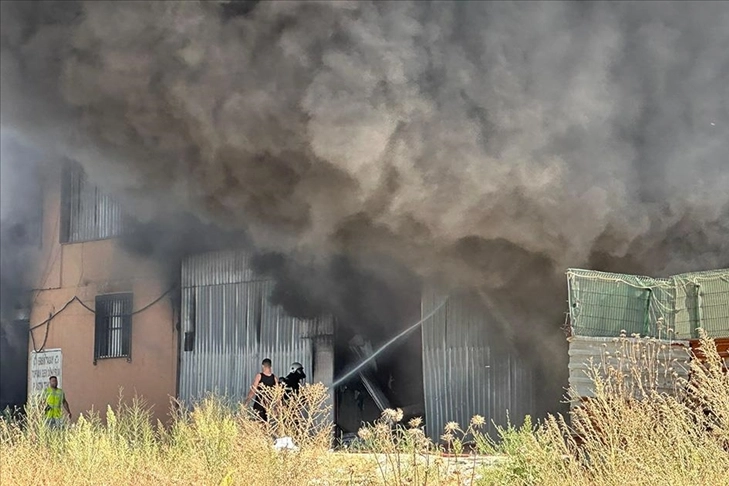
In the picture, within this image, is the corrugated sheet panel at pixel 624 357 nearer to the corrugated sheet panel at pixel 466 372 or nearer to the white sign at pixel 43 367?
the corrugated sheet panel at pixel 466 372

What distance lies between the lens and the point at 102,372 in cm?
1486

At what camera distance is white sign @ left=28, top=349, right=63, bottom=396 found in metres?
15.4

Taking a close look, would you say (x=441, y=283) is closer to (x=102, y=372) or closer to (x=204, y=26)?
(x=204, y=26)

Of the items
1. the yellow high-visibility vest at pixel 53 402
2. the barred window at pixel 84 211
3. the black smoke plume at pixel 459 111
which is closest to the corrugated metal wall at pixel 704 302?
the black smoke plume at pixel 459 111

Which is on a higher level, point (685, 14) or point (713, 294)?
point (685, 14)

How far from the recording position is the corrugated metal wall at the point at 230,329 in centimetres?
1239

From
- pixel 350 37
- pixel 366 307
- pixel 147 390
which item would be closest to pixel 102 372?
pixel 147 390

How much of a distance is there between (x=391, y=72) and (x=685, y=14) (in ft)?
10.2

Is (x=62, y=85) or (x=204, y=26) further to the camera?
(x=62, y=85)

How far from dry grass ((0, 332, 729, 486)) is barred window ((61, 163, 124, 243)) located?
7.37m

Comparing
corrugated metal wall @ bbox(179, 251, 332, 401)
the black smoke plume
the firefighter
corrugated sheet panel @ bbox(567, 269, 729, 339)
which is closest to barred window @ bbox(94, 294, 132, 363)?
corrugated metal wall @ bbox(179, 251, 332, 401)

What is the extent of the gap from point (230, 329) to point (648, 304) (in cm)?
616

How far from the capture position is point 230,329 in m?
13.1

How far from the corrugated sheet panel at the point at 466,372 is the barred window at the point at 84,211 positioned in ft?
20.6
